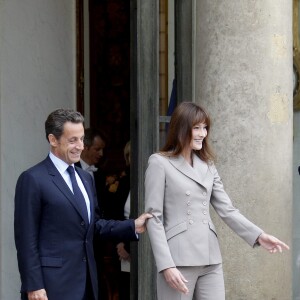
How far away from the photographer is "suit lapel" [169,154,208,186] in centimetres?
633

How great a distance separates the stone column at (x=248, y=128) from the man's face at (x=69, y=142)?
238 cm

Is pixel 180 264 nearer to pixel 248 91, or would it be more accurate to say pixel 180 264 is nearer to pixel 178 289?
pixel 178 289

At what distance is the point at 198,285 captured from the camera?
630cm

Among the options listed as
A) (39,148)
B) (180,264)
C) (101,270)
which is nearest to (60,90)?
(39,148)

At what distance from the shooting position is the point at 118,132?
36.2 ft

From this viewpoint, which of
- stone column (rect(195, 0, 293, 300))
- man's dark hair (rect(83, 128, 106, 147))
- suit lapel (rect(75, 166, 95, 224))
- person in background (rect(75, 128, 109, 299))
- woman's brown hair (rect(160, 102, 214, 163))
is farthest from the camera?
man's dark hair (rect(83, 128, 106, 147))

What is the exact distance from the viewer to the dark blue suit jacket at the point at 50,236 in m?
5.87

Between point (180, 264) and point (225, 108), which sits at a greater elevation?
point (225, 108)

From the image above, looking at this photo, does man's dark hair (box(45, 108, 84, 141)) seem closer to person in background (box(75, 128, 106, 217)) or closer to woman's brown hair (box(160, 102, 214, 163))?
woman's brown hair (box(160, 102, 214, 163))

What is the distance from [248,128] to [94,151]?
68.1 inches

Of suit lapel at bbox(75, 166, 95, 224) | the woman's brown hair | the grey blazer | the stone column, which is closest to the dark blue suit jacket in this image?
suit lapel at bbox(75, 166, 95, 224)

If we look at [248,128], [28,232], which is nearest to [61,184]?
[28,232]

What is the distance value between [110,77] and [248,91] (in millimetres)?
3035

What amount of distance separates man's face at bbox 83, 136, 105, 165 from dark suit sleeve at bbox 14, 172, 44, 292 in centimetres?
344
